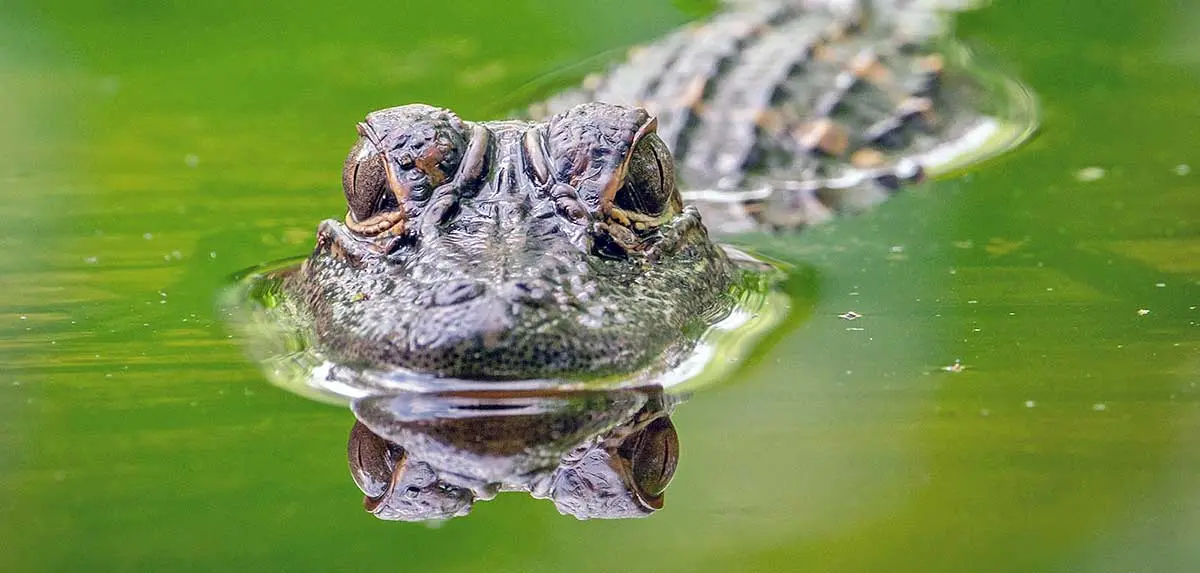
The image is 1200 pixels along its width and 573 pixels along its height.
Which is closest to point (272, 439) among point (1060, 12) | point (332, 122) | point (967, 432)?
point (967, 432)

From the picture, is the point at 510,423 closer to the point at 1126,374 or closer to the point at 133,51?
the point at 1126,374

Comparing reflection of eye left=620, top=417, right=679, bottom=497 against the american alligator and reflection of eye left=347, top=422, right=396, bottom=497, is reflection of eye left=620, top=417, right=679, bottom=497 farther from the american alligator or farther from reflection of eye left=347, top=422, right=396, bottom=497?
reflection of eye left=347, top=422, right=396, bottom=497

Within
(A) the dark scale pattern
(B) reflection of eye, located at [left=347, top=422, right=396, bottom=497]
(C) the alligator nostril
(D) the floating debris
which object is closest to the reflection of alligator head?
(B) reflection of eye, located at [left=347, top=422, right=396, bottom=497]

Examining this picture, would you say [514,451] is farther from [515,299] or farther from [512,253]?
[512,253]

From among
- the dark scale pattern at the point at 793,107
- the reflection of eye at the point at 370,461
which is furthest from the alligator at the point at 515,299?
the dark scale pattern at the point at 793,107

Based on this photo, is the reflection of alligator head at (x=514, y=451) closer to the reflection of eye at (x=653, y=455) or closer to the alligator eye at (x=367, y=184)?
the reflection of eye at (x=653, y=455)

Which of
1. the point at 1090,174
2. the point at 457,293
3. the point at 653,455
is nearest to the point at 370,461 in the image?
the point at 457,293
